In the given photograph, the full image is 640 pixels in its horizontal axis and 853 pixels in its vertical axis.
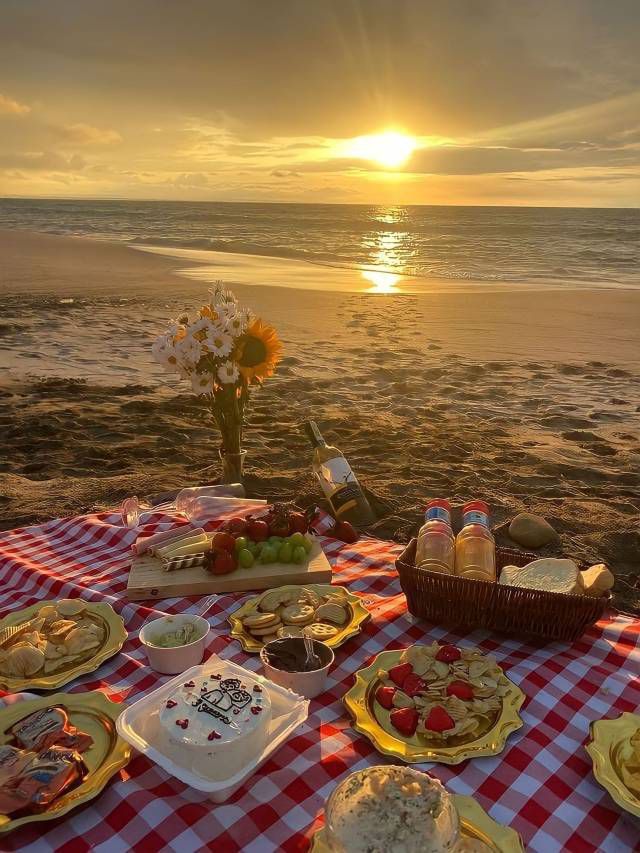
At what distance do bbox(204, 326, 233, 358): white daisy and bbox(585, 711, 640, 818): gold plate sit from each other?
253 cm

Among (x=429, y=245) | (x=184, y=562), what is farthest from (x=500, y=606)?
(x=429, y=245)

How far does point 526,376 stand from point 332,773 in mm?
7974

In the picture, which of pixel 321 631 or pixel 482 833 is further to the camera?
pixel 321 631

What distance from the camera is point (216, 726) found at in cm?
188

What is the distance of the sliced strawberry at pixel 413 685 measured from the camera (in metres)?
2.28

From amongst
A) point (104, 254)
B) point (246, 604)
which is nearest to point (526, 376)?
point (246, 604)

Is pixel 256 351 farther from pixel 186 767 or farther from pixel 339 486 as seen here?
pixel 186 767

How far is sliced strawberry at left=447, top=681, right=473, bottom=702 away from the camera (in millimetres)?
2246

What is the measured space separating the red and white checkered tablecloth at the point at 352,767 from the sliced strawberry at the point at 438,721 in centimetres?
11

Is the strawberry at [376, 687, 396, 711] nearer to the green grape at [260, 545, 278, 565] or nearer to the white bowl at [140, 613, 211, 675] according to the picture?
the white bowl at [140, 613, 211, 675]

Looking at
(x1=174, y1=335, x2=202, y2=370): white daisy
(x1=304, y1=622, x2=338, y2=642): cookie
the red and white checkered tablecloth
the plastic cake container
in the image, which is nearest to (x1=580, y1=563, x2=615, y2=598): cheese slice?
the red and white checkered tablecloth

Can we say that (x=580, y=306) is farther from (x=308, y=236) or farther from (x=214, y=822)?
(x=308, y=236)

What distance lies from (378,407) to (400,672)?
563cm

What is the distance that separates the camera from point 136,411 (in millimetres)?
7562
